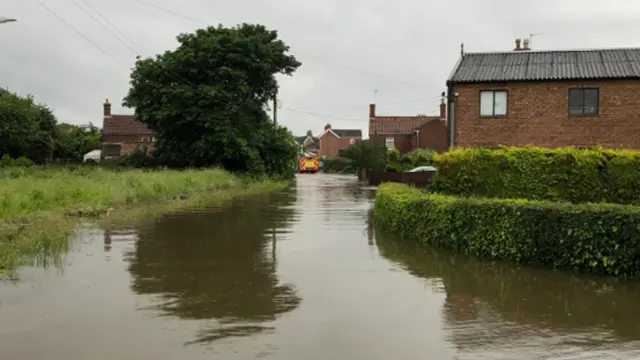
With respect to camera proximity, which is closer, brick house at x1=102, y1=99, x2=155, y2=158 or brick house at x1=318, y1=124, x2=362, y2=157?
brick house at x1=102, y1=99, x2=155, y2=158

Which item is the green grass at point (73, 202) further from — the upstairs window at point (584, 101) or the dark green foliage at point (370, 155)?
the dark green foliage at point (370, 155)

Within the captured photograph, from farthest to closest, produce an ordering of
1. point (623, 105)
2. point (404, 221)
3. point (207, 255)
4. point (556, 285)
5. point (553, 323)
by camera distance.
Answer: point (623, 105) → point (404, 221) → point (207, 255) → point (556, 285) → point (553, 323)

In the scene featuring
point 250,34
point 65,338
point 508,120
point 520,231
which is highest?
point 250,34

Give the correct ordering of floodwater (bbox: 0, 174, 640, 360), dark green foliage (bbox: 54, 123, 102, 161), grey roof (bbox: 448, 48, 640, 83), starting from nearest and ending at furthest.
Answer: floodwater (bbox: 0, 174, 640, 360) < grey roof (bbox: 448, 48, 640, 83) < dark green foliage (bbox: 54, 123, 102, 161)

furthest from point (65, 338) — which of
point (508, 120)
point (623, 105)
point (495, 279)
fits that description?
point (623, 105)

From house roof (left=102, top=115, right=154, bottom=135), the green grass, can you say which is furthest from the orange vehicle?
the green grass

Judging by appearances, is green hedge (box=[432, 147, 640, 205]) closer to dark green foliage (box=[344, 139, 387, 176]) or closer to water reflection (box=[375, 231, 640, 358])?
water reflection (box=[375, 231, 640, 358])

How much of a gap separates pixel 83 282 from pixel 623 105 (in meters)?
20.3

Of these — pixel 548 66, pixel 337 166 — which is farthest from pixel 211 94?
pixel 337 166

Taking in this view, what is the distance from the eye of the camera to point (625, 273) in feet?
30.6

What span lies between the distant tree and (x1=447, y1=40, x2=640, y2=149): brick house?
3425cm

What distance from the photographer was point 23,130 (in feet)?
146

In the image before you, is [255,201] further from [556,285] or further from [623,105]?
[556,285]

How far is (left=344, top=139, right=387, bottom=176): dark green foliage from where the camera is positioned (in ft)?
186
